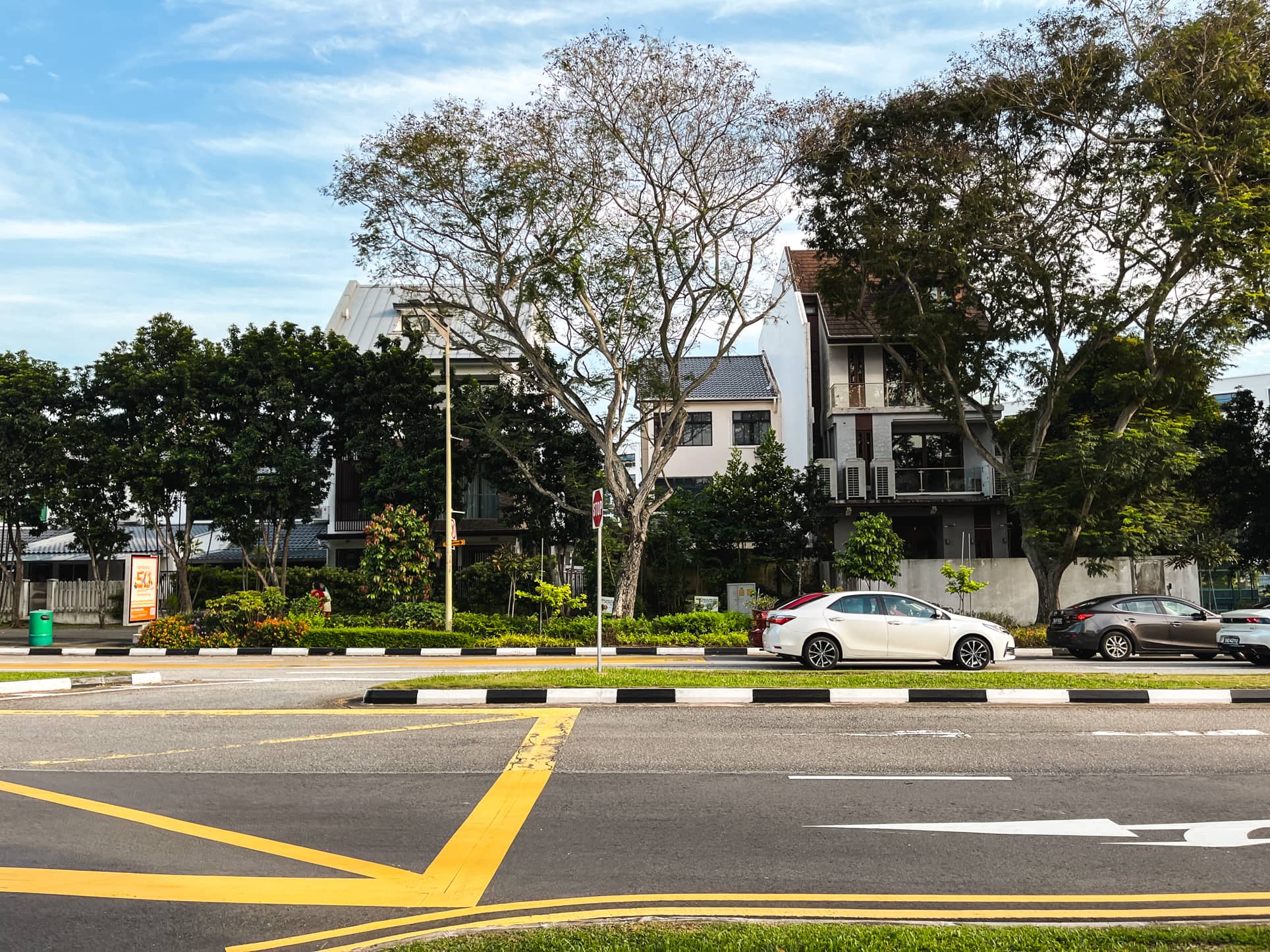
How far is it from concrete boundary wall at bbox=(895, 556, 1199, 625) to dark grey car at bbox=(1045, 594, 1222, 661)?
9.09 m

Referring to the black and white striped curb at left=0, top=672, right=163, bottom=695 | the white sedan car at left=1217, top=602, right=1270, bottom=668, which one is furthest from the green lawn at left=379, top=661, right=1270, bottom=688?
the black and white striped curb at left=0, top=672, right=163, bottom=695

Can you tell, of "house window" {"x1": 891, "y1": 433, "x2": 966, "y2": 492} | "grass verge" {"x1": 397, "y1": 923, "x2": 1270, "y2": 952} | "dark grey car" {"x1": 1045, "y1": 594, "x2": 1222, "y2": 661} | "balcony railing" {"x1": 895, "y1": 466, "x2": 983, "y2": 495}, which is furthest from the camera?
"house window" {"x1": 891, "y1": 433, "x2": 966, "y2": 492}

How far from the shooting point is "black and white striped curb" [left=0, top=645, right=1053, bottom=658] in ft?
72.9

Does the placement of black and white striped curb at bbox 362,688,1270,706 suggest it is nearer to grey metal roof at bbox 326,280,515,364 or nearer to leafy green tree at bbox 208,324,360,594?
leafy green tree at bbox 208,324,360,594

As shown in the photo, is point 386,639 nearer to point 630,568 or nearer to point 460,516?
point 630,568

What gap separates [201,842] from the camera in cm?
614

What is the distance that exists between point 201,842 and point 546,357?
2333 cm

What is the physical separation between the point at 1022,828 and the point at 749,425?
37.2 m

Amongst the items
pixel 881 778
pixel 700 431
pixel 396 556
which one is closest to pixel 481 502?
pixel 396 556

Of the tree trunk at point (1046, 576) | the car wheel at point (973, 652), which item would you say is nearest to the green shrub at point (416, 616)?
the car wheel at point (973, 652)

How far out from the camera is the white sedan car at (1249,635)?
1855 cm

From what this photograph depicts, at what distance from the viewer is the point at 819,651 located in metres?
16.2

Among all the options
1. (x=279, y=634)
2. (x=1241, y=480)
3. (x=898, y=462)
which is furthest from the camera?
(x=898, y=462)

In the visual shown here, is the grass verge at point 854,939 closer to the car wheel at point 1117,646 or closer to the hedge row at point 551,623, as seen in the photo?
the car wheel at point 1117,646
